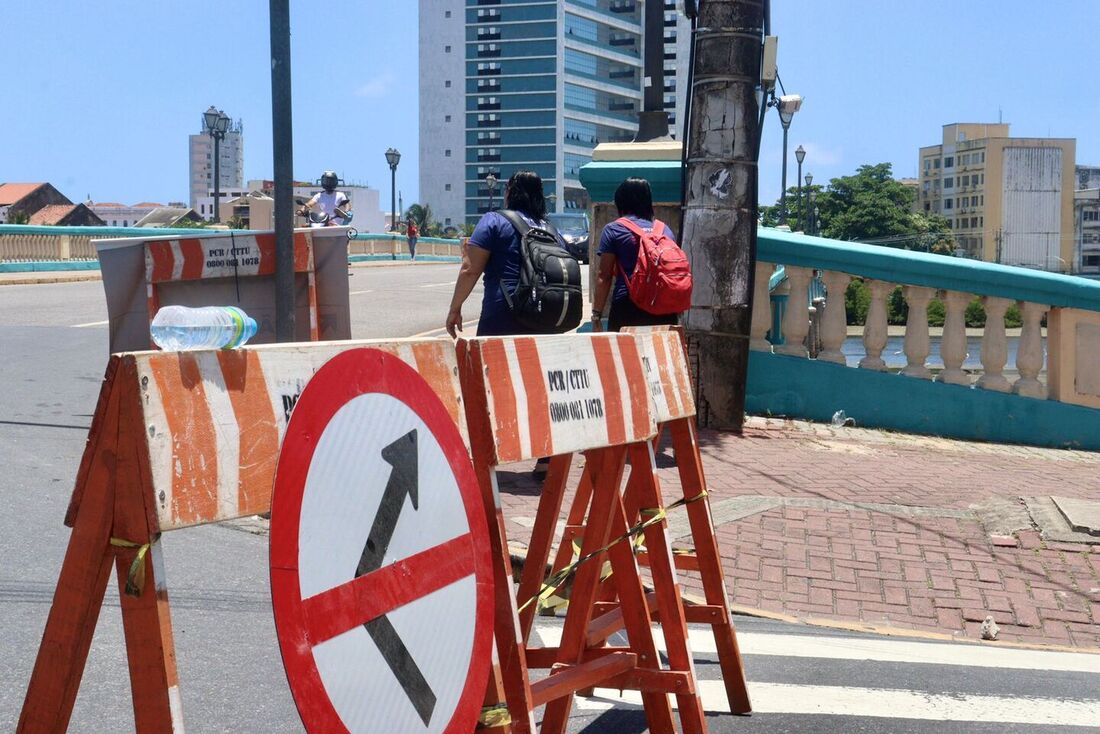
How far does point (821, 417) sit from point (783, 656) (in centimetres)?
556

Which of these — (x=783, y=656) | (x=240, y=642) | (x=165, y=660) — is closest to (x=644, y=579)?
(x=783, y=656)

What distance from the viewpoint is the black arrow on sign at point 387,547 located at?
104 inches

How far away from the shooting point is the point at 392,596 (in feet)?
8.81

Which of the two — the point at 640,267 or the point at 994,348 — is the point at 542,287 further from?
the point at 994,348

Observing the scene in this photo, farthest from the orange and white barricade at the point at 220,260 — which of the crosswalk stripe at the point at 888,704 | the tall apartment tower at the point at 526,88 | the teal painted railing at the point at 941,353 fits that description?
the tall apartment tower at the point at 526,88

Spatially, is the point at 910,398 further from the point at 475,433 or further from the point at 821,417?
the point at 475,433

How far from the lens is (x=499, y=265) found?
725 cm

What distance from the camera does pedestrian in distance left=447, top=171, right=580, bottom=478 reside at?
722 cm

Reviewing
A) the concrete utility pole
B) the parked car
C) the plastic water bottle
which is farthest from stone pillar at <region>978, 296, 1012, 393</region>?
the parked car

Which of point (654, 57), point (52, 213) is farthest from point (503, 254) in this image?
point (52, 213)

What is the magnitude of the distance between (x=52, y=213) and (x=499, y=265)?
141 metres

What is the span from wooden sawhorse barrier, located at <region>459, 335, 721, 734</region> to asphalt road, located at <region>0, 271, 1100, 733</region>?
57 cm

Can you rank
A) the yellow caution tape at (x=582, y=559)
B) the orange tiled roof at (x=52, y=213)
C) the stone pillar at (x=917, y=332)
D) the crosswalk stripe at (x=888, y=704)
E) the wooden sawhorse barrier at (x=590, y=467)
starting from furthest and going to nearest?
the orange tiled roof at (x=52, y=213), the stone pillar at (x=917, y=332), the crosswalk stripe at (x=888, y=704), the yellow caution tape at (x=582, y=559), the wooden sawhorse barrier at (x=590, y=467)

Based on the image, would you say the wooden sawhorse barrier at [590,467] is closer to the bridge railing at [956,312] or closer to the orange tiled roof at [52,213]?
the bridge railing at [956,312]
